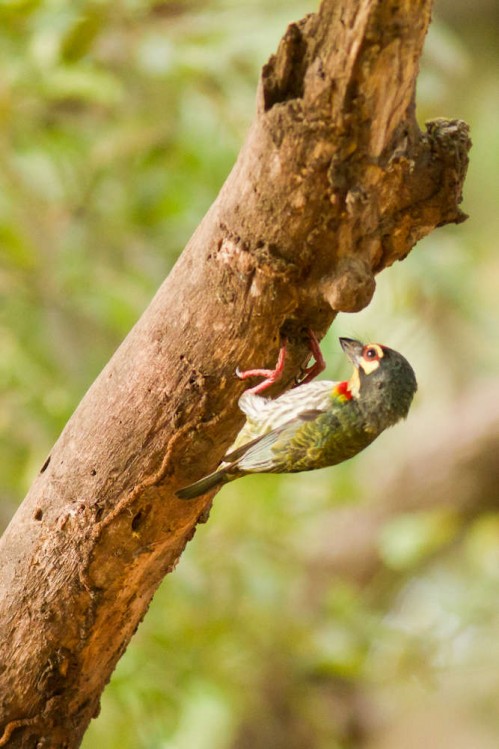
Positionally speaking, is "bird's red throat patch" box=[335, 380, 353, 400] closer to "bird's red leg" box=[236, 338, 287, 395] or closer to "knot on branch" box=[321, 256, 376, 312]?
"bird's red leg" box=[236, 338, 287, 395]

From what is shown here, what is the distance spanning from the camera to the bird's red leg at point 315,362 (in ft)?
6.25

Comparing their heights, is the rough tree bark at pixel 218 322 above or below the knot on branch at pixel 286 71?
below

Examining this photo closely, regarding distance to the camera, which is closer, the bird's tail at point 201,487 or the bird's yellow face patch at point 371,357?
the bird's tail at point 201,487

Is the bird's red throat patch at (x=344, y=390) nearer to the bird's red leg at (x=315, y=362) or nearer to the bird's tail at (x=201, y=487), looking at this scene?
the bird's red leg at (x=315, y=362)

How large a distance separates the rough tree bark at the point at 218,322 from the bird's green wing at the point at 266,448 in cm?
10

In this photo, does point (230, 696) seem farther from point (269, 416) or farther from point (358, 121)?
point (358, 121)

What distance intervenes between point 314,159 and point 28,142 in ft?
7.89

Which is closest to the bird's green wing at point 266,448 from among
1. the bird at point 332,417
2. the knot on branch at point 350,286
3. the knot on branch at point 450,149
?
the bird at point 332,417

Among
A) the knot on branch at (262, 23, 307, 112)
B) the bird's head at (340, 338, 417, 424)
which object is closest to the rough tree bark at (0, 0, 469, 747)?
the knot on branch at (262, 23, 307, 112)

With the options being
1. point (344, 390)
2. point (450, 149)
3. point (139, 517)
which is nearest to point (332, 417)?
point (344, 390)

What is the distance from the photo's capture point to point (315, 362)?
2.06 m

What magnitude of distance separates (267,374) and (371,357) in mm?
470

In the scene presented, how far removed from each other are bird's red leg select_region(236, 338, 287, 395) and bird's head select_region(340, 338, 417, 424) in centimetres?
38

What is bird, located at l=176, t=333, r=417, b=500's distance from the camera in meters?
2.13
